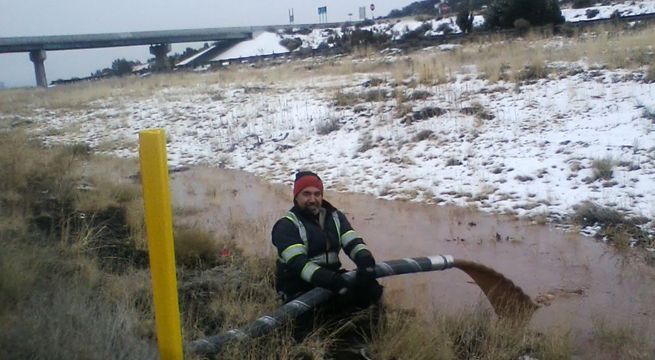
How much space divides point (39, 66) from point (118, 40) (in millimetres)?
7118

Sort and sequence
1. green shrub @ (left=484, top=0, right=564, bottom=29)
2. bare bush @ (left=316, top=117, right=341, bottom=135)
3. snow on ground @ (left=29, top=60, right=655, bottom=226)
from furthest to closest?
green shrub @ (left=484, top=0, right=564, bottom=29) < bare bush @ (left=316, top=117, right=341, bottom=135) < snow on ground @ (left=29, top=60, right=655, bottom=226)

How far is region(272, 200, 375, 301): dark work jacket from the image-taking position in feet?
14.7

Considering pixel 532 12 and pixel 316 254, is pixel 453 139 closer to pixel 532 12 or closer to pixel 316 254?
pixel 316 254

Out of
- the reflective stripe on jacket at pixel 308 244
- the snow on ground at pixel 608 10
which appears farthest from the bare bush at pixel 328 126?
the snow on ground at pixel 608 10

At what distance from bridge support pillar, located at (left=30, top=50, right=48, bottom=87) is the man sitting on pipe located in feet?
110

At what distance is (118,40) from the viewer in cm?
4181

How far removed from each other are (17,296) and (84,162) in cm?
953

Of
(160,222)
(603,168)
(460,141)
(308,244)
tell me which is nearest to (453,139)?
(460,141)

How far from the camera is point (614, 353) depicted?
14.0 ft

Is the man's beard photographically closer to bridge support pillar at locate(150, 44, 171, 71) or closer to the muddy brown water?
the muddy brown water

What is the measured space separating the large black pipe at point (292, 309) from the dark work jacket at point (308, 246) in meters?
0.12

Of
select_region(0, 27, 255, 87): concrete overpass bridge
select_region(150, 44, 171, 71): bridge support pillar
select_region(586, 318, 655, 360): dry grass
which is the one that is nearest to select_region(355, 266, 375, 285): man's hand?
select_region(586, 318, 655, 360): dry grass

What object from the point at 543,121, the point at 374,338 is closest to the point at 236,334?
the point at 374,338

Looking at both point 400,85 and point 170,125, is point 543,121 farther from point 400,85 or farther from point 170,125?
point 170,125
